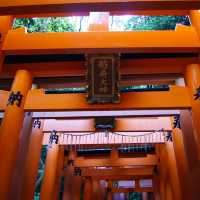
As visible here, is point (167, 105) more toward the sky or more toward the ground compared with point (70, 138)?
more toward the ground

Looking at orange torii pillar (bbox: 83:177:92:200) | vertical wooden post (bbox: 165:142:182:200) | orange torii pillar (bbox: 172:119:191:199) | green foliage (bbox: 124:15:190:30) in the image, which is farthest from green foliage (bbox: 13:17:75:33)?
orange torii pillar (bbox: 83:177:92:200)

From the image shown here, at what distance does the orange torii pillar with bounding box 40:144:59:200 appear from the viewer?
28.3ft

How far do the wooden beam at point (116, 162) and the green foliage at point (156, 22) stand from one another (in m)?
5.36

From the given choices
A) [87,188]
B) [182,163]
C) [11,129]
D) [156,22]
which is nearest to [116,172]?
[87,188]

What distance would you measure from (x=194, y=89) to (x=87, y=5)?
10.1 ft

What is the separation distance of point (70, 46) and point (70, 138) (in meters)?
4.79

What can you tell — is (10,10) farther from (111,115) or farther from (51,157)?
(51,157)

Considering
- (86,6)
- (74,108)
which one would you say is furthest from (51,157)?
(86,6)

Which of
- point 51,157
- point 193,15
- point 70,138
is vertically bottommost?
point 51,157

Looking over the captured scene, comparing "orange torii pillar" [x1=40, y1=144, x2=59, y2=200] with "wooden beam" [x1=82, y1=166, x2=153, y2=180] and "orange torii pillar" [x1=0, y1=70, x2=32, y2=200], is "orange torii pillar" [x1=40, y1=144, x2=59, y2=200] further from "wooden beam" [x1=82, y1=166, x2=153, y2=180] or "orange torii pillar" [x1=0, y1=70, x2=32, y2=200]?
"wooden beam" [x1=82, y1=166, x2=153, y2=180]

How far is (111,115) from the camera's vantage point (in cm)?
786

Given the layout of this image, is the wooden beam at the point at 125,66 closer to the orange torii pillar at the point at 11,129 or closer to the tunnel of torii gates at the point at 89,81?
the tunnel of torii gates at the point at 89,81

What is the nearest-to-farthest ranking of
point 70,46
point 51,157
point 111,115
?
1. point 70,46
2. point 111,115
3. point 51,157

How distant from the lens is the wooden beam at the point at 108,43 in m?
5.81
